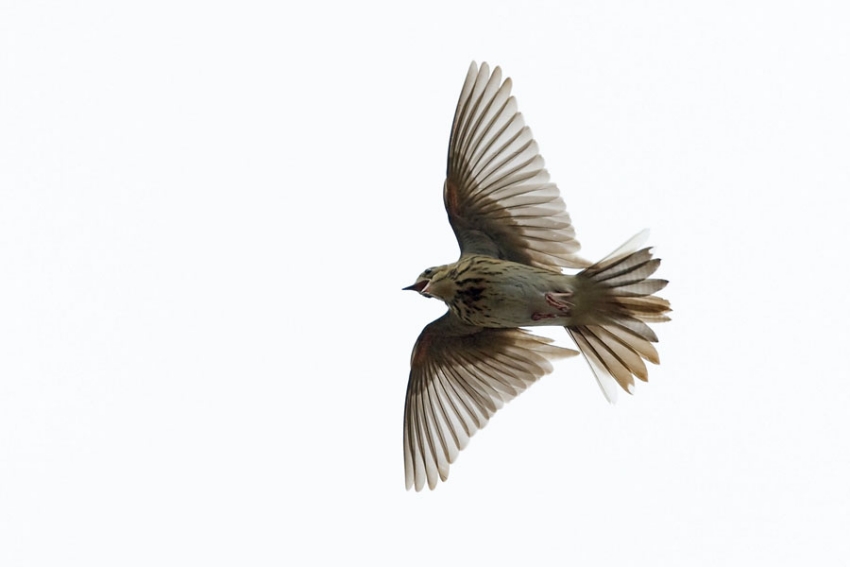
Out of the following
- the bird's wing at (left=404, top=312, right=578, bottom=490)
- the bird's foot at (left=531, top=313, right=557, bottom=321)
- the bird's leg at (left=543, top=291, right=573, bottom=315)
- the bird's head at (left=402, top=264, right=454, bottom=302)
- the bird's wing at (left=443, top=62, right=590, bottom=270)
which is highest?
the bird's wing at (left=443, top=62, right=590, bottom=270)

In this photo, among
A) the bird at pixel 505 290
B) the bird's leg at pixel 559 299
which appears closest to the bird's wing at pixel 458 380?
the bird at pixel 505 290

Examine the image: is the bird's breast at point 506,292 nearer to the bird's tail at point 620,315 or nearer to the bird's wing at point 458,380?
the bird's tail at point 620,315

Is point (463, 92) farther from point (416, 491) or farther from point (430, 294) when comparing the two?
point (416, 491)

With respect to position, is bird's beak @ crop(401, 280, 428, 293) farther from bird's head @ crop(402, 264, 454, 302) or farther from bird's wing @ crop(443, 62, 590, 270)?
bird's wing @ crop(443, 62, 590, 270)

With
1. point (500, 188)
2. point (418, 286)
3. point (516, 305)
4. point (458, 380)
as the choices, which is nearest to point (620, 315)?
point (516, 305)

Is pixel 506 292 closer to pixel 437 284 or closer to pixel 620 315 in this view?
pixel 437 284

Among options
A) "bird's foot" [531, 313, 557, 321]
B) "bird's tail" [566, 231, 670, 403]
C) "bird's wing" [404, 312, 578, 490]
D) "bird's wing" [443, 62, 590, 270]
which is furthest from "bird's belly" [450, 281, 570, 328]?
"bird's wing" [404, 312, 578, 490]

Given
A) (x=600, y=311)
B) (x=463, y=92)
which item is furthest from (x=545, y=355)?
(x=463, y=92)

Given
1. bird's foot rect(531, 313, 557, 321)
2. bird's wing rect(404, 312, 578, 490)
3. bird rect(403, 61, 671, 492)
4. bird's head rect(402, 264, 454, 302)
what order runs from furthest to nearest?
bird's wing rect(404, 312, 578, 490) → bird's head rect(402, 264, 454, 302) → bird's foot rect(531, 313, 557, 321) → bird rect(403, 61, 671, 492)
